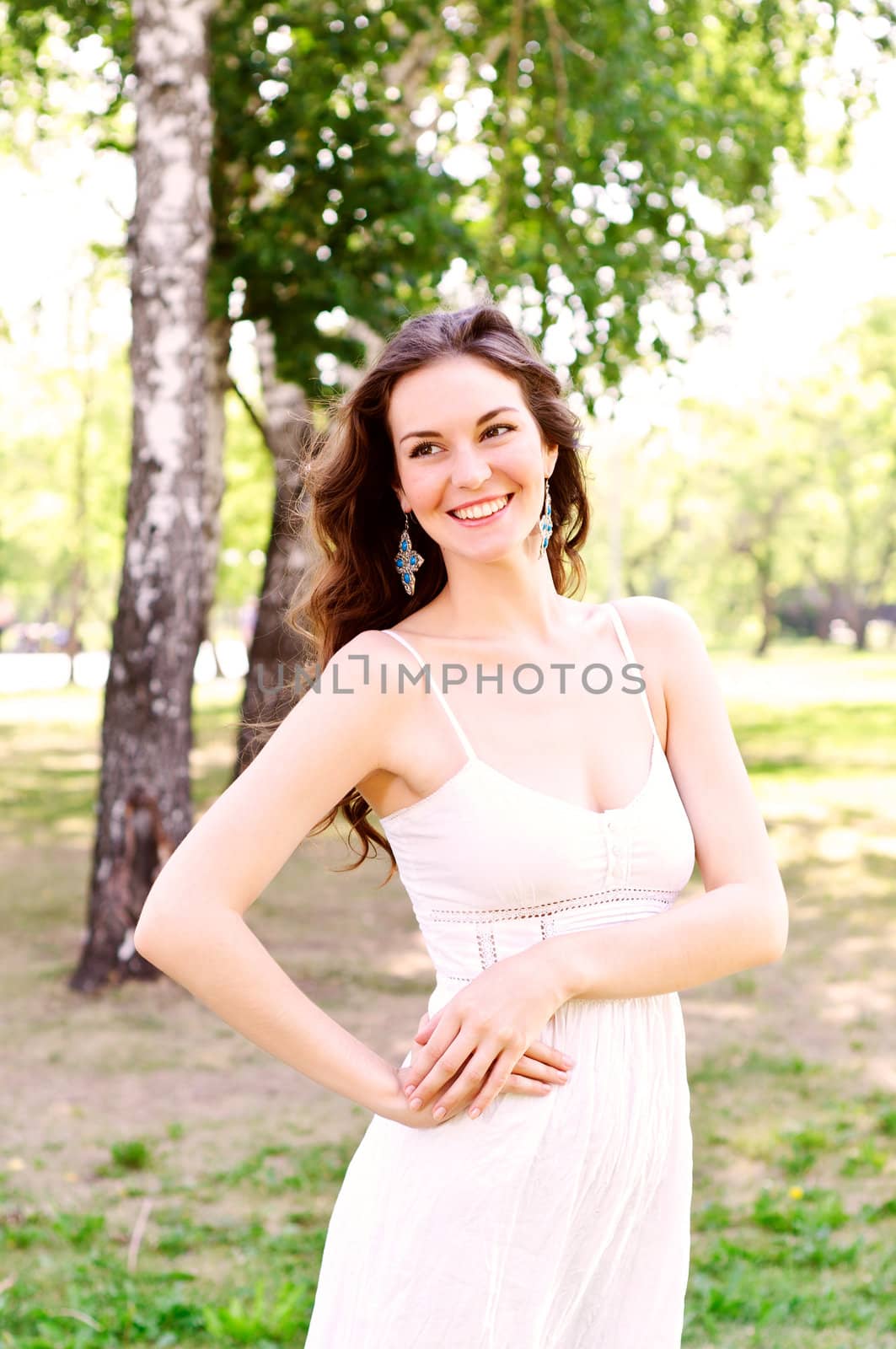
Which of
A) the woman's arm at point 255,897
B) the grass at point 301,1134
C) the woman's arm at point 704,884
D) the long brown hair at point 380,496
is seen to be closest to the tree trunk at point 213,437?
the grass at point 301,1134

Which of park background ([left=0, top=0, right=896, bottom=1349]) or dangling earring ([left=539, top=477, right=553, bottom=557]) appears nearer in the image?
dangling earring ([left=539, top=477, right=553, bottom=557])

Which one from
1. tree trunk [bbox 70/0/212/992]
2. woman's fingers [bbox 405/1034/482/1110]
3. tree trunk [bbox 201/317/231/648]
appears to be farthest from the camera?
tree trunk [bbox 201/317/231/648]

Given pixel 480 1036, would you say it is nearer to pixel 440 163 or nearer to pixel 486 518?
pixel 486 518

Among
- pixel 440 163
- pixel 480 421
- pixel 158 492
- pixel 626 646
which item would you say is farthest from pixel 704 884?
pixel 440 163

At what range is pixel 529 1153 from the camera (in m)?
1.86

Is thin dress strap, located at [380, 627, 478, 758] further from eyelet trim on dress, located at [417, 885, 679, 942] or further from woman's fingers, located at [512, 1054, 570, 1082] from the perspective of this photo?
woman's fingers, located at [512, 1054, 570, 1082]

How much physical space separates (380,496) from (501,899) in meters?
0.76

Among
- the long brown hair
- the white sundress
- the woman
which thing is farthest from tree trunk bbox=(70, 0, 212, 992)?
the white sundress

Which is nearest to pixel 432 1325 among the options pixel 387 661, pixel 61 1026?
pixel 387 661

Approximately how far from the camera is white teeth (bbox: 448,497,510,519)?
206 cm

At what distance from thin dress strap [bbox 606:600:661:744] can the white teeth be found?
8.9 inches

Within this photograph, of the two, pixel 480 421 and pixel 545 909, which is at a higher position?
pixel 480 421

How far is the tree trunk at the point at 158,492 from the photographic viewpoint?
7.41 m

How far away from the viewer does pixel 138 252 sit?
295 inches
